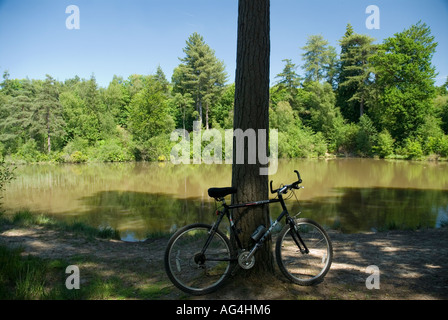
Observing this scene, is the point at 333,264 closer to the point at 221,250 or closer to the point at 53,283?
the point at 221,250

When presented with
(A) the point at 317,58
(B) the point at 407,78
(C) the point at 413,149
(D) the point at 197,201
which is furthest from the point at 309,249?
(A) the point at 317,58

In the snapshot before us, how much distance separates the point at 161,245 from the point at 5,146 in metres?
34.5

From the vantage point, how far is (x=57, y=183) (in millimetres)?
17484

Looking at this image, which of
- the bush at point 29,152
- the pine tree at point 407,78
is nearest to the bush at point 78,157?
the bush at point 29,152

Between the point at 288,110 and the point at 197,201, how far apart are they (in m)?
→ 25.8

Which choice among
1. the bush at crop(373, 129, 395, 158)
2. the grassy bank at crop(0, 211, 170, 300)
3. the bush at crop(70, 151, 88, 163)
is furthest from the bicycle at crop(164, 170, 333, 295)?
the bush at crop(70, 151, 88, 163)

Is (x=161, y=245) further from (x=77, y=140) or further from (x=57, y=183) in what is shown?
(x=77, y=140)

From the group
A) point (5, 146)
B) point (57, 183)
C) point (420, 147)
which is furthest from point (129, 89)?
point (420, 147)

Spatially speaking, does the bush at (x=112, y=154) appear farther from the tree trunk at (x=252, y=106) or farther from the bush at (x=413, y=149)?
the tree trunk at (x=252, y=106)

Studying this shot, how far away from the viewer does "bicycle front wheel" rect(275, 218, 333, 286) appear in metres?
2.90

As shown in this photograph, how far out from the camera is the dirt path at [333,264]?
2.76 meters

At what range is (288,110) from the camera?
115 ft

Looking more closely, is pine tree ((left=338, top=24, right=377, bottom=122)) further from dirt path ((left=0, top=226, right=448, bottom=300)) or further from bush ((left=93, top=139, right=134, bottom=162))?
dirt path ((left=0, top=226, right=448, bottom=300))

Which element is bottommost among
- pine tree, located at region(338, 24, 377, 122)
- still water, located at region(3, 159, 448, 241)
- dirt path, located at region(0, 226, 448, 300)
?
still water, located at region(3, 159, 448, 241)
